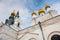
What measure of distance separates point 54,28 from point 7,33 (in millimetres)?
4342

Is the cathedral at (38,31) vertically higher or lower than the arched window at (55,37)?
higher

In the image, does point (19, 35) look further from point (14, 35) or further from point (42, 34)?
point (42, 34)

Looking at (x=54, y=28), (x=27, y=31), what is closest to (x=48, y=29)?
(x=54, y=28)

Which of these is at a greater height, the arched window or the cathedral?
the cathedral

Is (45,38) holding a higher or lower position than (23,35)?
lower

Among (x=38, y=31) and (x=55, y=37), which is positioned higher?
(x=38, y=31)

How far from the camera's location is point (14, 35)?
1202 cm

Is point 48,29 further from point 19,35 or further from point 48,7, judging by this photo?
point 48,7

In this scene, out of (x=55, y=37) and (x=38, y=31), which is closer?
(x=55, y=37)

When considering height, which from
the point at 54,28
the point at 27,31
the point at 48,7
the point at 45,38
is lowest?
the point at 45,38

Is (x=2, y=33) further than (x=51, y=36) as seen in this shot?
Yes

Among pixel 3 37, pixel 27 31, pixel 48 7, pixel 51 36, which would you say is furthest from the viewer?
pixel 48 7

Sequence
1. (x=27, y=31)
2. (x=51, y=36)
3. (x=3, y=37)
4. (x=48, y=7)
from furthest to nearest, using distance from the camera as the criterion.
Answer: (x=48, y=7), (x=27, y=31), (x=3, y=37), (x=51, y=36)

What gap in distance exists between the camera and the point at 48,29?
407 inches
